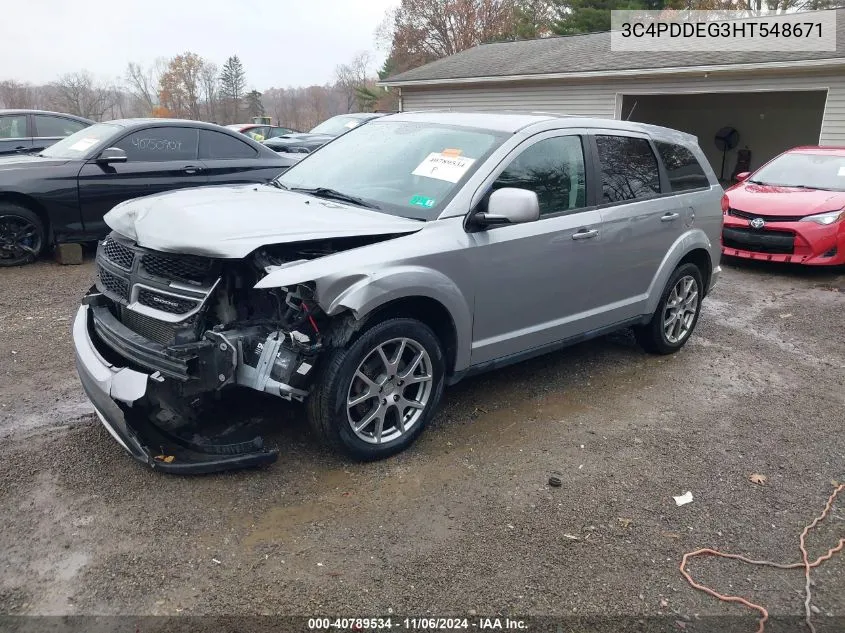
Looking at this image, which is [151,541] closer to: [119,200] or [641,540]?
[641,540]

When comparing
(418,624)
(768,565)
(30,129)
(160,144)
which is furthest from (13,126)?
(768,565)

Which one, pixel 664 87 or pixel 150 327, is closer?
pixel 150 327

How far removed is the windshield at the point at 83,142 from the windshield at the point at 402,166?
4.07m

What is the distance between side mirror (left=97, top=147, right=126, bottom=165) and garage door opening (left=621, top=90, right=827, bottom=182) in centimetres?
1396

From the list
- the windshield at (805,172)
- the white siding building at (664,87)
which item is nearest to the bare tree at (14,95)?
the white siding building at (664,87)

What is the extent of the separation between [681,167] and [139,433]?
14.3 feet

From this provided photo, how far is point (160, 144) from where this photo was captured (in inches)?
314

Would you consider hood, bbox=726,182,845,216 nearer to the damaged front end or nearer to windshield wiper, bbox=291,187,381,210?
windshield wiper, bbox=291,187,381,210

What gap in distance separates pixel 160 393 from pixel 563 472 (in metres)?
2.11

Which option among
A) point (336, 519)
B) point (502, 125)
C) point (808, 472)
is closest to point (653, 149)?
point (502, 125)

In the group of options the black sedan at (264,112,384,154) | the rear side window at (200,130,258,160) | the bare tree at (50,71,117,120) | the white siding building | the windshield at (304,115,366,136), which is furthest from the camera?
the bare tree at (50,71,117,120)

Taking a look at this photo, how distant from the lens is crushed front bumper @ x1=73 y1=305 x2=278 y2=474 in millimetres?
3119

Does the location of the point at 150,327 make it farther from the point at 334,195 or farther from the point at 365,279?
the point at 334,195

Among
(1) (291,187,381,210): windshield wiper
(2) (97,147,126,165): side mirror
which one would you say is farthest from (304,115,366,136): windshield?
(1) (291,187,381,210): windshield wiper
